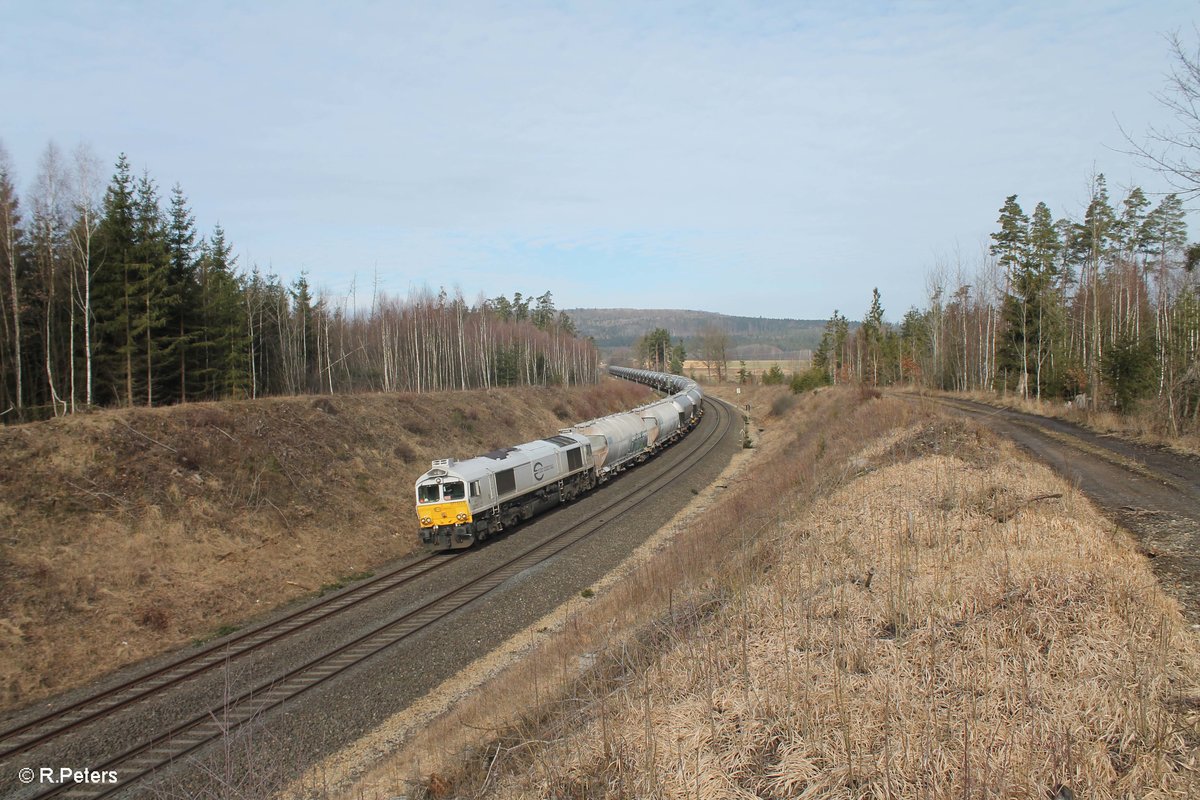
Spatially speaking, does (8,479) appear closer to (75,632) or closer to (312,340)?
(75,632)

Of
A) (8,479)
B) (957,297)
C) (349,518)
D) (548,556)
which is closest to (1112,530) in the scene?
(548,556)

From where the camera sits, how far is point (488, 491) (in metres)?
23.5

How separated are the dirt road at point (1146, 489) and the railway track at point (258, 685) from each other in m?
11.5

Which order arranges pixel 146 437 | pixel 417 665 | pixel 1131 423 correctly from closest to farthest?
pixel 417 665
pixel 1131 423
pixel 146 437

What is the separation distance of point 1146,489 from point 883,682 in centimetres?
1103

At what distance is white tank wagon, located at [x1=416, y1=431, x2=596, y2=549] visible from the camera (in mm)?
22484

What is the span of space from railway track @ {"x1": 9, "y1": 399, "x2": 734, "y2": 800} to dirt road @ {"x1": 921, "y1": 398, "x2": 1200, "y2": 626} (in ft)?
37.7

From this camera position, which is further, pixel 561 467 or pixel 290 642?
pixel 561 467

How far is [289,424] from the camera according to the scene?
2906 cm

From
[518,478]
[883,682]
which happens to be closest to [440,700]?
[883,682]

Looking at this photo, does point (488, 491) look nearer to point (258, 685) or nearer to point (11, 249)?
point (258, 685)

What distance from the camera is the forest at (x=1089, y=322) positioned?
867 inches

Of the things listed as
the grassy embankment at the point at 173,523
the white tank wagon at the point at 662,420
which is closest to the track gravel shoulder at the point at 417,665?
the grassy embankment at the point at 173,523

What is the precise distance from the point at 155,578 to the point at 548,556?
446 inches
